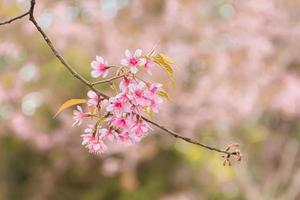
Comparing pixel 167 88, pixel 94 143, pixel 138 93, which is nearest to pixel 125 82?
pixel 138 93

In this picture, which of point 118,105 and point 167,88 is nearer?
point 118,105

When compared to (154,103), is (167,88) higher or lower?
higher

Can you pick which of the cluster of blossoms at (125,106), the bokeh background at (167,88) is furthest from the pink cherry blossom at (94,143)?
the bokeh background at (167,88)

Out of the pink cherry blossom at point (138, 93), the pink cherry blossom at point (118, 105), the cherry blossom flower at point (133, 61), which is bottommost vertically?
the pink cherry blossom at point (118, 105)

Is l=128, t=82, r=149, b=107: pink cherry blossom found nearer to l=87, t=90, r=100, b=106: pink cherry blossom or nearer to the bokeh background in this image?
l=87, t=90, r=100, b=106: pink cherry blossom

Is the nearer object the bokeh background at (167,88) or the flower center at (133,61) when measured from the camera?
the flower center at (133,61)

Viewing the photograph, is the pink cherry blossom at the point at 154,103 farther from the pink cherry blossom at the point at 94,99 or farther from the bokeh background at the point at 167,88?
the bokeh background at the point at 167,88

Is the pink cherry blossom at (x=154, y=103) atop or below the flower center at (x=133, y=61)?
below

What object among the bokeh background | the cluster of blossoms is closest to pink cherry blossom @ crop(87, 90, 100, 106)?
the cluster of blossoms

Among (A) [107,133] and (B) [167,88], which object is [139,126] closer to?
(A) [107,133]
